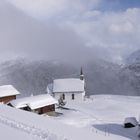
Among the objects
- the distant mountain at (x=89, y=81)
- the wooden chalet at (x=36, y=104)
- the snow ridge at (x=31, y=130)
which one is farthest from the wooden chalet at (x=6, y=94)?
the distant mountain at (x=89, y=81)

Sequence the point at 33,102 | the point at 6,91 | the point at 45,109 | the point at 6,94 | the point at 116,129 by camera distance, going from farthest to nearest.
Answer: the point at 6,91 → the point at 6,94 → the point at 45,109 → the point at 33,102 → the point at 116,129

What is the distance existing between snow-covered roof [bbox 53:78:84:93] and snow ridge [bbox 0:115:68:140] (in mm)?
59564

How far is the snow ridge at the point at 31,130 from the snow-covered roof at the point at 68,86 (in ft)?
195

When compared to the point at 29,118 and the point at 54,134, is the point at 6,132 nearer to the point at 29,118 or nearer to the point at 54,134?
the point at 54,134

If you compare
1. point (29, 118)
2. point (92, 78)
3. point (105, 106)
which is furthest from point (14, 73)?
point (29, 118)

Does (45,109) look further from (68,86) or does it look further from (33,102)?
(68,86)

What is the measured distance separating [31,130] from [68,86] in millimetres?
63359

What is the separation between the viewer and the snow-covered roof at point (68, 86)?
258 feet

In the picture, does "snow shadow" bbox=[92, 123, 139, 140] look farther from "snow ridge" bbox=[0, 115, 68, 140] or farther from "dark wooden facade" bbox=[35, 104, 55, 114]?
"snow ridge" bbox=[0, 115, 68, 140]

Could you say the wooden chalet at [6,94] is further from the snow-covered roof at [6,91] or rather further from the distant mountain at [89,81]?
the distant mountain at [89,81]

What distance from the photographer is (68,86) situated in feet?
262

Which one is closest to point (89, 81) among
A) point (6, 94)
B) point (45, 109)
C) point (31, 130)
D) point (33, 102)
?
point (6, 94)

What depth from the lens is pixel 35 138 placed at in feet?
49.5

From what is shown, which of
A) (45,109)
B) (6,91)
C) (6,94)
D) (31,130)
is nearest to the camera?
(31,130)
